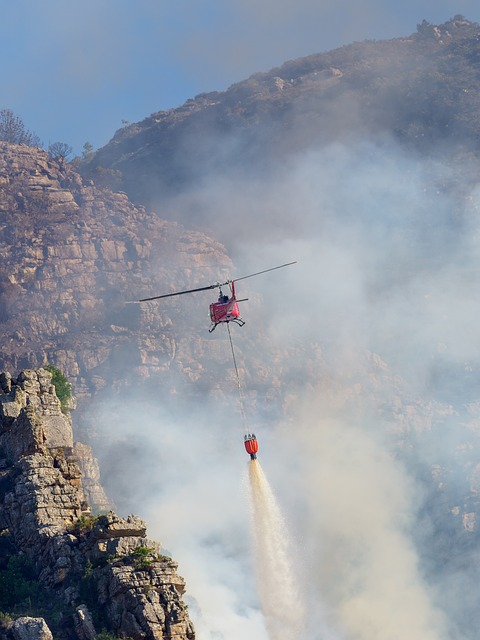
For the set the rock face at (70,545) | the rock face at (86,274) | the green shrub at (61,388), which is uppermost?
the rock face at (86,274)

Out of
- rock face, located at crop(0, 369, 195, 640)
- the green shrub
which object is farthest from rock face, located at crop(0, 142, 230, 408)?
rock face, located at crop(0, 369, 195, 640)

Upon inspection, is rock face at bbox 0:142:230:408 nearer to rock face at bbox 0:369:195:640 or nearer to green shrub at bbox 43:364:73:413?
green shrub at bbox 43:364:73:413

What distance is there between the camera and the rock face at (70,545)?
292 ft

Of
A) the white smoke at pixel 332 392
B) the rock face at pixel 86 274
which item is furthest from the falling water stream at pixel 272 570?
the rock face at pixel 86 274

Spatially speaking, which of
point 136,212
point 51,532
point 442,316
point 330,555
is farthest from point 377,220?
point 51,532

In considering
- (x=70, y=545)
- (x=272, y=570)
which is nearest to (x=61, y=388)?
(x=272, y=570)

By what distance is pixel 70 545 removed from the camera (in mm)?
96688

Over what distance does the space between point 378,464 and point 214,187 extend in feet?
191

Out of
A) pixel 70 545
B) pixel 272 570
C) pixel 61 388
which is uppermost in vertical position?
pixel 61 388

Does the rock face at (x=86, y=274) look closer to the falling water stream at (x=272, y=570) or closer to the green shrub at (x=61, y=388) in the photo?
the green shrub at (x=61, y=388)

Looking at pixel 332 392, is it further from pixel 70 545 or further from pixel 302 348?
pixel 70 545

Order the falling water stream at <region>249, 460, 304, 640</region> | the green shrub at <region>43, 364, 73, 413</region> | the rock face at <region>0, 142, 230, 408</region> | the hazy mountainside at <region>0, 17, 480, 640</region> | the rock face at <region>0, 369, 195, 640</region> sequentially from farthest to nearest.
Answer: the rock face at <region>0, 142, 230, 408</region> → the hazy mountainside at <region>0, 17, 480, 640</region> → the green shrub at <region>43, 364, 73, 413</region> → the falling water stream at <region>249, 460, 304, 640</region> → the rock face at <region>0, 369, 195, 640</region>

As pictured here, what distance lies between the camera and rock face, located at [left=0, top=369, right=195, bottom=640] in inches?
3501

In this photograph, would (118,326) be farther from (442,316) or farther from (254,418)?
(442,316)
